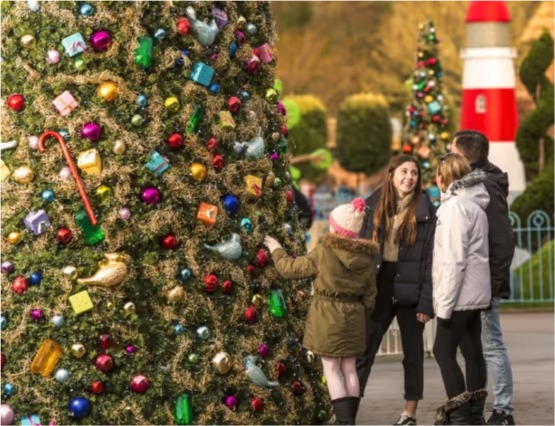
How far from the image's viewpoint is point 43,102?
792cm

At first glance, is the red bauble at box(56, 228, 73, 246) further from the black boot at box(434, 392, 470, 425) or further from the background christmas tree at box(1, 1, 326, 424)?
the black boot at box(434, 392, 470, 425)

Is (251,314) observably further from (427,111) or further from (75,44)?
(427,111)

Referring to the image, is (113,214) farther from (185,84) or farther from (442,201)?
(442,201)

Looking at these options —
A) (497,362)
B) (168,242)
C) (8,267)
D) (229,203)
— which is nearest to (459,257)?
(497,362)

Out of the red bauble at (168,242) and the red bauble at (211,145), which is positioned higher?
the red bauble at (211,145)

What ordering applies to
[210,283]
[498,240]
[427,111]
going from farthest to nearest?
[427,111] → [498,240] → [210,283]

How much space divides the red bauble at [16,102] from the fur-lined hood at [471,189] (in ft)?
8.20

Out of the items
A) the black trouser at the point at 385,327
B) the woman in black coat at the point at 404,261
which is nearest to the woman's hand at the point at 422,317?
the woman in black coat at the point at 404,261

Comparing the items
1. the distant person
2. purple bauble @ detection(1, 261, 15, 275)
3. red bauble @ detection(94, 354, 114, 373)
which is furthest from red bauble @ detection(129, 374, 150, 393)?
the distant person

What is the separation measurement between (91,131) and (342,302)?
1.66 meters

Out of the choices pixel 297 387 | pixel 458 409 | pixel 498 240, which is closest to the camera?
pixel 297 387

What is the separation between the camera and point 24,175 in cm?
792

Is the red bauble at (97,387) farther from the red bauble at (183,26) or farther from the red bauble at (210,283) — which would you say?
the red bauble at (183,26)

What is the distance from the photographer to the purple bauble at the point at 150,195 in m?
7.87
